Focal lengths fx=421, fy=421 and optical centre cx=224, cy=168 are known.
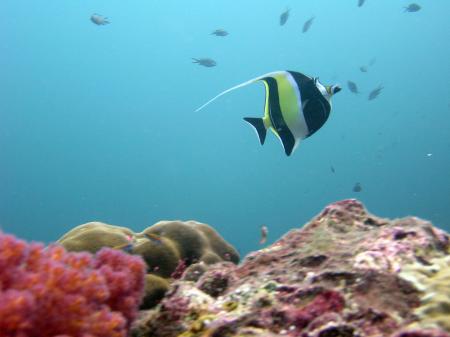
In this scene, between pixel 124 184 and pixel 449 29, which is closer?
pixel 449 29

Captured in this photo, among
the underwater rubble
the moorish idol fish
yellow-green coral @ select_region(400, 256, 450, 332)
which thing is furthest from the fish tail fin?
yellow-green coral @ select_region(400, 256, 450, 332)

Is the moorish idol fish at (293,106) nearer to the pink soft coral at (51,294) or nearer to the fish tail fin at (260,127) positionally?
the fish tail fin at (260,127)

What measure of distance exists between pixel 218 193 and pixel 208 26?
136 ft

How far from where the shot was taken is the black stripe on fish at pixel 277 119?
3088mm

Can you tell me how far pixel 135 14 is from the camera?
97.4 m

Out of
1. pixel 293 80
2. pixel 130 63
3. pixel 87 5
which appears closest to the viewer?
pixel 293 80

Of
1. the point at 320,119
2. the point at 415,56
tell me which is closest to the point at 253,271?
the point at 320,119

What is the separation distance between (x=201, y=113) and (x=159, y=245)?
99.4 meters

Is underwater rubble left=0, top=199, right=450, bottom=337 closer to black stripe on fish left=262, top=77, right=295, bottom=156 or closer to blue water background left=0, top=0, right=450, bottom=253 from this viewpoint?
black stripe on fish left=262, top=77, right=295, bottom=156

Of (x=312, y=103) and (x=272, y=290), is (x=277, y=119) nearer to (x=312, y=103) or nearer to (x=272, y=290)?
(x=312, y=103)

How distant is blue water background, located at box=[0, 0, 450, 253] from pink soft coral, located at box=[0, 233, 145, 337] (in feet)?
240

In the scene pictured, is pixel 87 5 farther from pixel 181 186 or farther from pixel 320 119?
pixel 320 119

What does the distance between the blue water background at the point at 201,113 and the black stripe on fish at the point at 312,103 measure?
72271 mm

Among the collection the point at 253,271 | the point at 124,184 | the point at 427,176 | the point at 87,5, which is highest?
the point at 87,5
